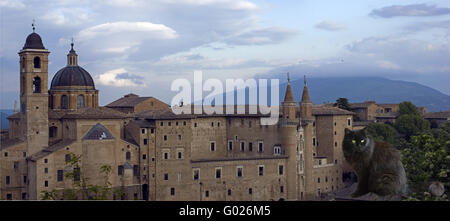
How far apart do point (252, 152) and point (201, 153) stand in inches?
189

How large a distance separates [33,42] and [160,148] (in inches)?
519

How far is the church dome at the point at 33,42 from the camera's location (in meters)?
45.8

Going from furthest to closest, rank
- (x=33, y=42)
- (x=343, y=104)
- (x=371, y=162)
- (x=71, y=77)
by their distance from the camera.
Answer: (x=343, y=104) < (x=71, y=77) < (x=33, y=42) < (x=371, y=162)

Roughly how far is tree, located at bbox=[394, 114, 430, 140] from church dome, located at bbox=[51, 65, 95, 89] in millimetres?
33949

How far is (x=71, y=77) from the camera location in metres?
51.4

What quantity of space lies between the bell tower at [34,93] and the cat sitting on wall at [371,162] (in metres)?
35.7

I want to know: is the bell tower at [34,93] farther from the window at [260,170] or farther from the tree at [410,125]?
the tree at [410,125]

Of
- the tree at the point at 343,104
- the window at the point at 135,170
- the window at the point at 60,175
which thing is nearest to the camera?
the window at the point at 60,175

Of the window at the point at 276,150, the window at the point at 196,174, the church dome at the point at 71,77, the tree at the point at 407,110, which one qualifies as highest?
the church dome at the point at 71,77

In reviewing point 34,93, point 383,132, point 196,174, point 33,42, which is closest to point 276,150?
point 196,174

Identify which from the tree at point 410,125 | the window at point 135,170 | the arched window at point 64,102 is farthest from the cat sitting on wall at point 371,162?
the tree at point 410,125

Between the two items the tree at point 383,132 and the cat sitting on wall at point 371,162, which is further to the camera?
the tree at point 383,132

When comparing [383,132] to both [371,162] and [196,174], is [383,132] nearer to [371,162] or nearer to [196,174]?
[196,174]
